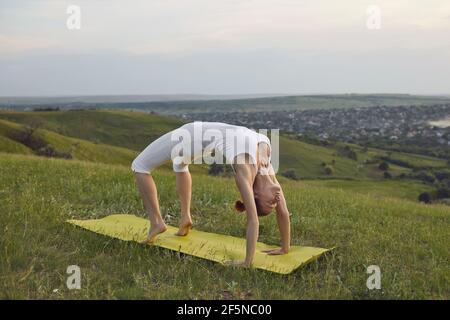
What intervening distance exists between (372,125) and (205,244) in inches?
6988

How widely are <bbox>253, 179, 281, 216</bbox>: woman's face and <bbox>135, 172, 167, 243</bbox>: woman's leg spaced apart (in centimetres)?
157

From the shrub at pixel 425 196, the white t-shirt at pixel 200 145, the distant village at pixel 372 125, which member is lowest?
the shrub at pixel 425 196

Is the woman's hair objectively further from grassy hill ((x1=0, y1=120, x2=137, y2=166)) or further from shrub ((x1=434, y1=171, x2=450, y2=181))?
shrub ((x1=434, y1=171, x2=450, y2=181))

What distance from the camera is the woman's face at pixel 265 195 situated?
696 centimetres

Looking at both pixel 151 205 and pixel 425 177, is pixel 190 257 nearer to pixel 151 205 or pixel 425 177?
pixel 151 205

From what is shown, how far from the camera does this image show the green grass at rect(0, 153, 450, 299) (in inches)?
240

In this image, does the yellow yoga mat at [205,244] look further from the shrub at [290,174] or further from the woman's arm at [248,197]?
the shrub at [290,174]

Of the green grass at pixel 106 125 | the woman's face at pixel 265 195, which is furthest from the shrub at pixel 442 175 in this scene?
the woman's face at pixel 265 195

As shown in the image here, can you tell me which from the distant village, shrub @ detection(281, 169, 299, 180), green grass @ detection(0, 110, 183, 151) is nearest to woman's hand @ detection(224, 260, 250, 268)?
shrub @ detection(281, 169, 299, 180)

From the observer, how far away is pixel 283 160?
11219 cm

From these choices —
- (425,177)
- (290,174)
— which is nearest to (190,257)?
(290,174)

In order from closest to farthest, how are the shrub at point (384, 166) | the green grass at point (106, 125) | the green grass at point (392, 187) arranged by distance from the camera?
the green grass at point (392, 187)
the shrub at point (384, 166)
the green grass at point (106, 125)
